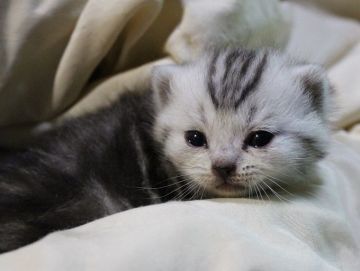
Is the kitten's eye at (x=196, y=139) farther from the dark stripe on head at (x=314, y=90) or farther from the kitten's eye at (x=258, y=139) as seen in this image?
the dark stripe on head at (x=314, y=90)

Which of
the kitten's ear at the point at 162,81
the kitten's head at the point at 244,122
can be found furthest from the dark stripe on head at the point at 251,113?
the kitten's ear at the point at 162,81

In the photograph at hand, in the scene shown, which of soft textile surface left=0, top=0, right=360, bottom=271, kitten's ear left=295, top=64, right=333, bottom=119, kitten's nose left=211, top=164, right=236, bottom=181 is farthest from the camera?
kitten's ear left=295, top=64, right=333, bottom=119

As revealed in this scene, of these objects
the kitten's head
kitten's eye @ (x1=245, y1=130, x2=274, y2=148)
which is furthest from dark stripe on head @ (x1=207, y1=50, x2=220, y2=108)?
kitten's eye @ (x1=245, y1=130, x2=274, y2=148)

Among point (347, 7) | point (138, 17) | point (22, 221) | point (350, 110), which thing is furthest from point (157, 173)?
point (347, 7)

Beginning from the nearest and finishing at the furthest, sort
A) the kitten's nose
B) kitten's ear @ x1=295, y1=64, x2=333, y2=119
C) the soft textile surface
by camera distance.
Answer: the soft textile surface < the kitten's nose < kitten's ear @ x1=295, y1=64, x2=333, y2=119

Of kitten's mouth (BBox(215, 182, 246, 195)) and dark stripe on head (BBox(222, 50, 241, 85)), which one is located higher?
dark stripe on head (BBox(222, 50, 241, 85))

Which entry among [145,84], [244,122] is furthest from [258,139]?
[145,84]

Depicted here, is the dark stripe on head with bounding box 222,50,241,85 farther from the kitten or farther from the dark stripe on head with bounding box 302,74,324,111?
the dark stripe on head with bounding box 302,74,324,111
